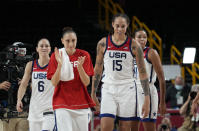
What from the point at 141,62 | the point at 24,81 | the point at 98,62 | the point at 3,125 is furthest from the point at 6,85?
the point at 141,62

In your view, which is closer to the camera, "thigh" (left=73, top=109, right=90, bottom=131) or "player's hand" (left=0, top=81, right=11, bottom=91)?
"thigh" (left=73, top=109, right=90, bottom=131)

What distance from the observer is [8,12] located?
19.7 metres

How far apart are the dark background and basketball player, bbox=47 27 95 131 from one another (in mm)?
9240

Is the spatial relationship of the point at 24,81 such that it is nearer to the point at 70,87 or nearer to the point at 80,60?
the point at 70,87

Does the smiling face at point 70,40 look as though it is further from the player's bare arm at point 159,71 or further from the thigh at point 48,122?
the player's bare arm at point 159,71

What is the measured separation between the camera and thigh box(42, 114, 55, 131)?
7.66 meters

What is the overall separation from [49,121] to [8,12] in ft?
41.9

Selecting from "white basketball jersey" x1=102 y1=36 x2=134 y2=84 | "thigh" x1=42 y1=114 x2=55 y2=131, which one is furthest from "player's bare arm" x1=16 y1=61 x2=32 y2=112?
"white basketball jersey" x1=102 y1=36 x2=134 y2=84

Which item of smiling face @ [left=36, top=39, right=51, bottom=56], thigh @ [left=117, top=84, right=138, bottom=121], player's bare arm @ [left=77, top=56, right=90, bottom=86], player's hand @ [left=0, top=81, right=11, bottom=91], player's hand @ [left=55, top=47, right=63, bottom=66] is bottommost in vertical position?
thigh @ [left=117, top=84, right=138, bottom=121]

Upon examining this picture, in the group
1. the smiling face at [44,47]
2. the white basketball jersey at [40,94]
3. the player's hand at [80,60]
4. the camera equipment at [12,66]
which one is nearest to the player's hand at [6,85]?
the camera equipment at [12,66]

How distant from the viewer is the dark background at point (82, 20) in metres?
17.3

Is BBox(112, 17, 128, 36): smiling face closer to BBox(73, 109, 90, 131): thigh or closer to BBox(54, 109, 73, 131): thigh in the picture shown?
BBox(73, 109, 90, 131): thigh

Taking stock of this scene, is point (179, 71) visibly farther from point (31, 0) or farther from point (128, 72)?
point (31, 0)

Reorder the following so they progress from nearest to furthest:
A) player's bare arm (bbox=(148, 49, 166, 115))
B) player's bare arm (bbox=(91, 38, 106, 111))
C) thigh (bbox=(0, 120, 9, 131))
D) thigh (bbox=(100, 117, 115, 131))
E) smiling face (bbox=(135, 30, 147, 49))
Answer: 1. thigh (bbox=(100, 117, 115, 131))
2. player's bare arm (bbox=(91, 38, 106, 111))
3. player's bare arm (bbox=(148, 49, 166, 115))
4. smiling face (bbox=(135, 30, 147, 49))
5. thigh (bbox=(0, 120, 9, 131))
